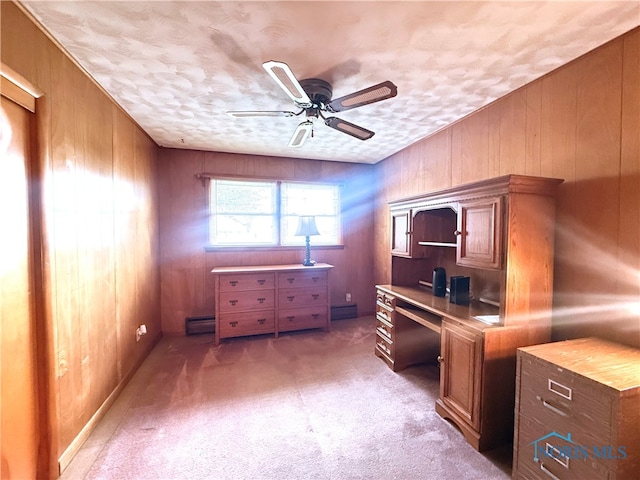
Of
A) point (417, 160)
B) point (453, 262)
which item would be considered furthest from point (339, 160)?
point (453, 262)

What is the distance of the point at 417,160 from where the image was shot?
3.52m

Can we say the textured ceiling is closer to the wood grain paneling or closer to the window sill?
the wood grain paneling

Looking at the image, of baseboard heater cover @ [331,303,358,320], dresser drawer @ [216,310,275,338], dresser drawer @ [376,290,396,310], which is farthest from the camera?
baseboard heater cover @ [331,303,358,320]

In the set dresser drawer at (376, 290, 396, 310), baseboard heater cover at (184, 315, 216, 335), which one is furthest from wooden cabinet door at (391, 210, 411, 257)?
baseboard heater cover at (184, 315, 216, 335)

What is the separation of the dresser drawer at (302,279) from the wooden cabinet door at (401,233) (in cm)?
118

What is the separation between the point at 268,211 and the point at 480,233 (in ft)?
9.83

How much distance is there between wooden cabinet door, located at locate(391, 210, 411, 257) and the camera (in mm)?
2887

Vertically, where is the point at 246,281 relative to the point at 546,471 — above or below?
above

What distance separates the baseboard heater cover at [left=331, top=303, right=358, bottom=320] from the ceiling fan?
110 inches

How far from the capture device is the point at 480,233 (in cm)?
198

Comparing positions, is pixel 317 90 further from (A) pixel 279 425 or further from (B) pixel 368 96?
(A) pixel 279 425

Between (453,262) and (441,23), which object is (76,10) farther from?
(453,262)

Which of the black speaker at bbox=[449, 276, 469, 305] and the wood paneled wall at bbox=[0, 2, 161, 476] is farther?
the black speaker at bbox=[449, 276, 469, 305]

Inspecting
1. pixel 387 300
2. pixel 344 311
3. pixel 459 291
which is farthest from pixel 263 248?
pixel 459 291
